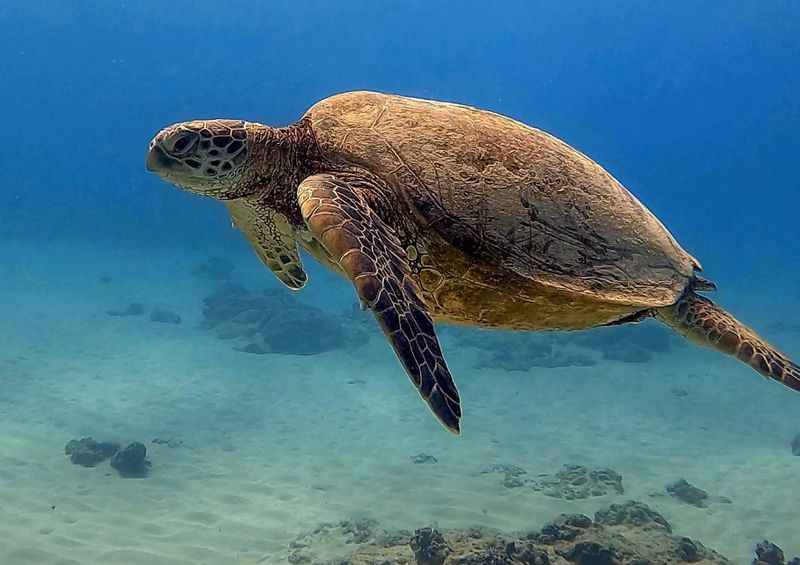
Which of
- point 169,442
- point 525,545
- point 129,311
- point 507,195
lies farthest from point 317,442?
point 129,311

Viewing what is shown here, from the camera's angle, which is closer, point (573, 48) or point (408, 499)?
point (408, 499)

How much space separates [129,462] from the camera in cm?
941

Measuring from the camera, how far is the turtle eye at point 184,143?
3951 mm

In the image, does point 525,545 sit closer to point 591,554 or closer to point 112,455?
point 591,554

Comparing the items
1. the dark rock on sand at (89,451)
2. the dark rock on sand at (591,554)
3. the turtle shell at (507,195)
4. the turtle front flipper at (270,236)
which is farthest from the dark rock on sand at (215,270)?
the turtle shell at (507,195)

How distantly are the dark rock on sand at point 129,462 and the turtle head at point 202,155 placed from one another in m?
6.69

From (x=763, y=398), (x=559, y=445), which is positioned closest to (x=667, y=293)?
(x=559, y=445)

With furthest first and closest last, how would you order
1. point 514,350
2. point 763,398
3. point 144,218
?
point 144,218, point 514,350, point 763,398

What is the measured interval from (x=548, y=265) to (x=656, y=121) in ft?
569

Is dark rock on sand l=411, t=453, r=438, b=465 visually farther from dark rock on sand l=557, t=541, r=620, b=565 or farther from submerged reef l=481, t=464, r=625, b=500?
dark rock on sand l=557, t=541, r=620, b=565

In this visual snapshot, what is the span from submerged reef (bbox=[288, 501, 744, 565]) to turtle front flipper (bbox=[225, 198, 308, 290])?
9.38 ft

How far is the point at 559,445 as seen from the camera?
1173cm

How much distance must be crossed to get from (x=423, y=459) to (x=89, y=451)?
210 inches

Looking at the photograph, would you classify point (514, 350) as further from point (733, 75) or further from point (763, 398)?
point (733, 75)
